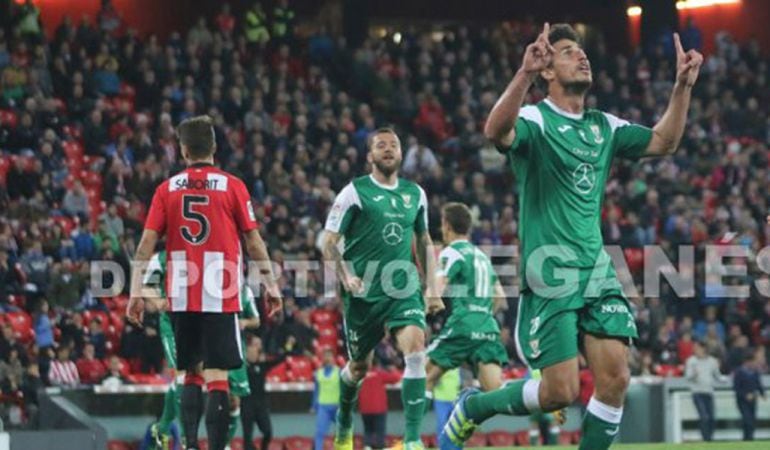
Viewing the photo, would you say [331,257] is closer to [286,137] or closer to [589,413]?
[589,413]

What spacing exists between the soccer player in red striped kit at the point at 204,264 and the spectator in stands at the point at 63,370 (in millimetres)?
9717

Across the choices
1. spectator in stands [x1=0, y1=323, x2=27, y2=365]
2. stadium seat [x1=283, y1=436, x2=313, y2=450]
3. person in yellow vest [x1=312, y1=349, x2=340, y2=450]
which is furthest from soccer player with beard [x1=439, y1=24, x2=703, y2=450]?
stadium seat [x1=283, y1=436, x2=313, y2=450]

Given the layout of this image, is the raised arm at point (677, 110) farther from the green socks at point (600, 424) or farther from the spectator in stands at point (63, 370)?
the spectator in stands at point (63, 370)

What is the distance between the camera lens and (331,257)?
1323cm

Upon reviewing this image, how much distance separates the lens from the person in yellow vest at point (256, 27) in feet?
99.4

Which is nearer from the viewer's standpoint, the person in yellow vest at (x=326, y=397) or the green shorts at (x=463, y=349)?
the green shorts at (x=463, y=349)

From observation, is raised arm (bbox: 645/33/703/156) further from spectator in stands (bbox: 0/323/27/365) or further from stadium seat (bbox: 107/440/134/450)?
spectator in stands (bbox: 0/323/27/365)

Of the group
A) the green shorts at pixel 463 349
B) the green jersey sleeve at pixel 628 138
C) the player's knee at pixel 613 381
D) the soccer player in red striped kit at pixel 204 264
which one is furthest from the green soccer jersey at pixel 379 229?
the player's knee at pixel 613 381

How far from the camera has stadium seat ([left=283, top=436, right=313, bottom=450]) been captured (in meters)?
22.0

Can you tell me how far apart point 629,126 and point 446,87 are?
69.0 feet

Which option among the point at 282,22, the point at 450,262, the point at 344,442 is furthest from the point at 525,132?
the point at 282,22

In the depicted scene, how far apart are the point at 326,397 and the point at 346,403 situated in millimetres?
7314

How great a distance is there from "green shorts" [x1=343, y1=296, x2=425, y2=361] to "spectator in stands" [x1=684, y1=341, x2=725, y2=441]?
437 inches

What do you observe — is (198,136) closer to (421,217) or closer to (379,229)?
(379,229)
